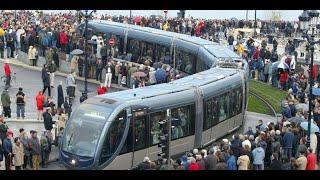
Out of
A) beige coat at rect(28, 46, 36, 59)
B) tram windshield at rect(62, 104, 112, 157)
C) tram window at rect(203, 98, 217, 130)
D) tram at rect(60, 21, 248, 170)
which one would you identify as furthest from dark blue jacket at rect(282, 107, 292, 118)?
beige coat at rect(28, 46, 36, 59)

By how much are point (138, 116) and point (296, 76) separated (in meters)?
14.6

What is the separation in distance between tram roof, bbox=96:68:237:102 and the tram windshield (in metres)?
0.69

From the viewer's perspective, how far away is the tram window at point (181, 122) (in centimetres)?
1753

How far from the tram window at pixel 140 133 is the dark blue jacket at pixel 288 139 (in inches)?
157

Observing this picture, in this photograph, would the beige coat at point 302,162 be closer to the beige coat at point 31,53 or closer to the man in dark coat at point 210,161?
the man in dark coat at point 210,161

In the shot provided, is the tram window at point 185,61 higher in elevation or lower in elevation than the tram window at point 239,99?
higher

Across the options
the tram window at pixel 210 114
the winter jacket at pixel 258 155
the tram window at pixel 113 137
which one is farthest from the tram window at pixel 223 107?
the tram window at pixel 113 137

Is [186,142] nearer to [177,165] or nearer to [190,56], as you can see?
[177,165]

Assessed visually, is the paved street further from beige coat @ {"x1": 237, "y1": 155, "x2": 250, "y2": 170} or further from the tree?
the tree

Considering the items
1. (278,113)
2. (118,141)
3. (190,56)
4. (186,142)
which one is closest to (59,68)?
(190,56)

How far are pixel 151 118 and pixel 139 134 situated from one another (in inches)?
26.8

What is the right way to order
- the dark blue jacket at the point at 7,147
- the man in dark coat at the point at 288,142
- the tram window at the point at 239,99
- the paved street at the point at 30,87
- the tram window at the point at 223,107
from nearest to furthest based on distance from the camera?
the dark blue jacket at the point at 7,147 < the man in dark coat at the point at 288,142 < the tram window at the point at 223,107 < the tram window at the point at 239,99 < the paved street at the point at 30,87

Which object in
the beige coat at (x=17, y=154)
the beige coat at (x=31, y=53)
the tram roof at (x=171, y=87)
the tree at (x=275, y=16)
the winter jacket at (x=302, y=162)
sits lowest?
the beige coat at (x=17, y=154)
